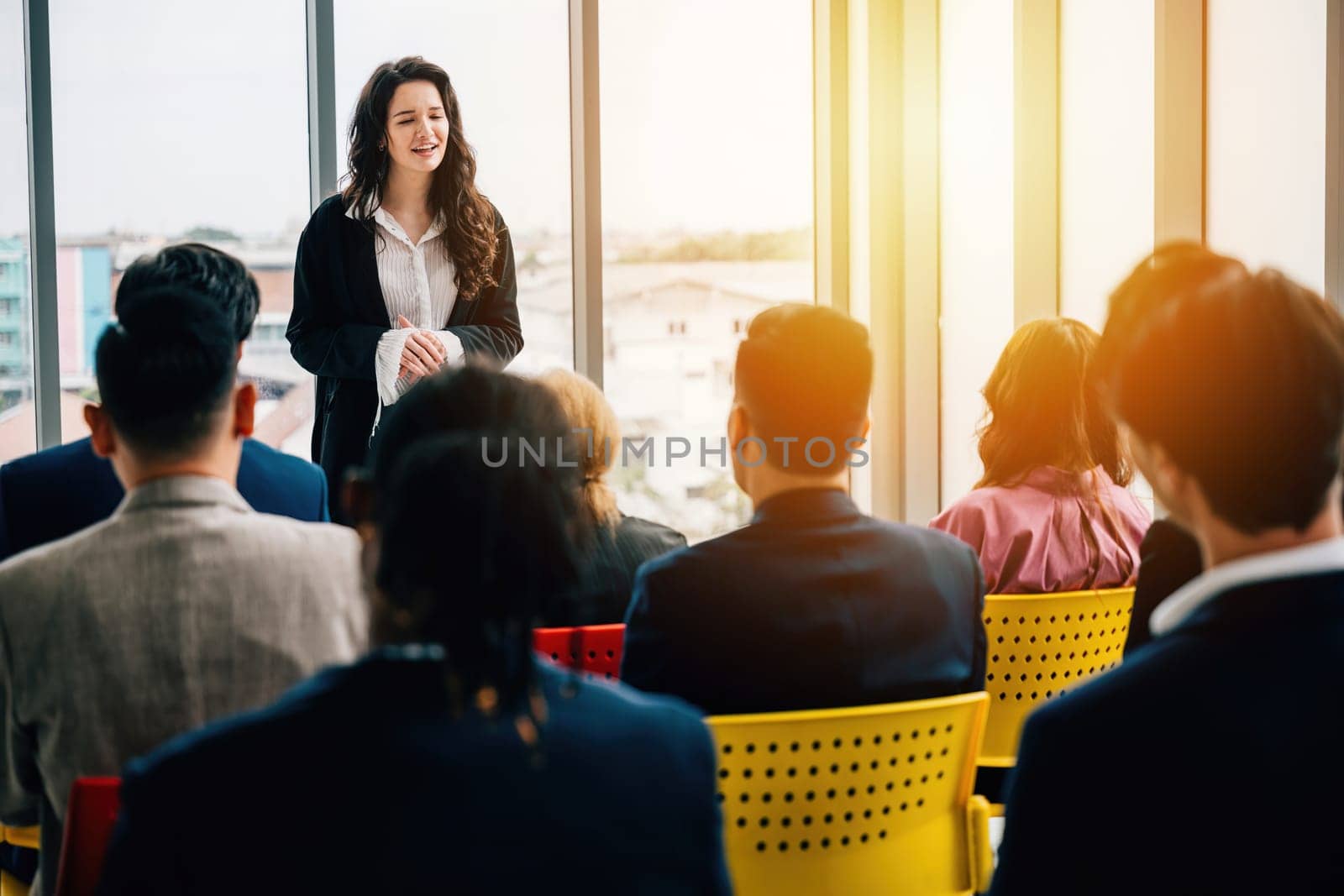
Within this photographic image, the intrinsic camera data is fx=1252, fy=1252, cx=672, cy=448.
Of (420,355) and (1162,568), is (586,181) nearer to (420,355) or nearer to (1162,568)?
(420,355)

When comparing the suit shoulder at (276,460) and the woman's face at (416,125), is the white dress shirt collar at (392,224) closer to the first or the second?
the woman's face at (416,125)

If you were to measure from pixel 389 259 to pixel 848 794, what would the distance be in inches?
95.0

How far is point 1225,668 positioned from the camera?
2.96 ft

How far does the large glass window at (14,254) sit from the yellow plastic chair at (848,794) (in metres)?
3.99

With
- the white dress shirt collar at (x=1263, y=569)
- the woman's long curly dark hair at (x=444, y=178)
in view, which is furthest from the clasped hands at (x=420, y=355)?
the white dress shirt collar at (x=1263, y=569)

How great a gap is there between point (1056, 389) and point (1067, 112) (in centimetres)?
177

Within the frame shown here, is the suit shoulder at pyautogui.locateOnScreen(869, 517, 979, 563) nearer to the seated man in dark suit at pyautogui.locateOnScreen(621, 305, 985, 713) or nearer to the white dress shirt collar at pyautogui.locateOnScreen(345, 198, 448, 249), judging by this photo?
the seated man in dark suit at pyautogui.locateOnScreen(621, 305, 985, 713)

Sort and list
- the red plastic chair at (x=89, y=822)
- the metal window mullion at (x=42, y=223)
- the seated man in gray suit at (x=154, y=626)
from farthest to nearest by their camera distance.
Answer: the metal window mullion at (x=42, y=223) → the seated man in gray suit at (x=154, y=626) → the red plastic chair at (x=89, y=822)

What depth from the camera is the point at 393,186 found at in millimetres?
3463

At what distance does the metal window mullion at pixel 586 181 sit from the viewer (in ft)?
15.4

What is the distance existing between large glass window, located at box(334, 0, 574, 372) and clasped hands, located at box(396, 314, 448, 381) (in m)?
1.35

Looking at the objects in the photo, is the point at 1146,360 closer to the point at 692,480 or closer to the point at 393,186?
the point at 393,186

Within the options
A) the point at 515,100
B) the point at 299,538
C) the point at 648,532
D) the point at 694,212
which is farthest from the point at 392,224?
the point at 299,538

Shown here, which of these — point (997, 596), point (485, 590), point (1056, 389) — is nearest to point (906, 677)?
point (997, 596)
